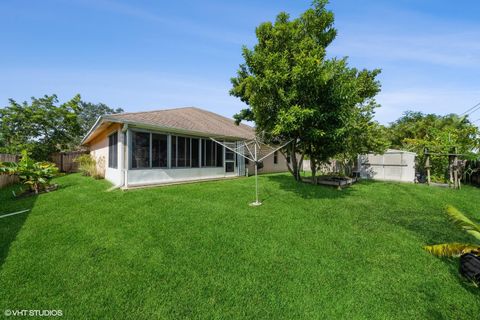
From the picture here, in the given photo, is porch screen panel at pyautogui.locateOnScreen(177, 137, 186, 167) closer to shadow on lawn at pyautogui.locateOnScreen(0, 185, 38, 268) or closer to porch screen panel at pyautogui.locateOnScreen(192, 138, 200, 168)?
porch screen panel at pyautogui.locateOnScreen(192, 138, 200, 168)

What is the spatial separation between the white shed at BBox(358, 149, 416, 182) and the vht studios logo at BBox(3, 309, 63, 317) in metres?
16.6

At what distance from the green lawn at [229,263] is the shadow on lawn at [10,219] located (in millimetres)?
42

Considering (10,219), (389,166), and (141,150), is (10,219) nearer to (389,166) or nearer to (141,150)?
(141,150)

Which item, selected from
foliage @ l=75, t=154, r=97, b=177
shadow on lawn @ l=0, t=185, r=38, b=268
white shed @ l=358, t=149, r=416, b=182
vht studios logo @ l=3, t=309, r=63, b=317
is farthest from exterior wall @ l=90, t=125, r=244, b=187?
white shed @ l=358, t=149, r=416, b=182

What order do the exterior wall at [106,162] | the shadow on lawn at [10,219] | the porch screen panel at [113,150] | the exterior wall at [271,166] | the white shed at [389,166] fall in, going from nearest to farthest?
1. the shadow on lawn at [10,219]
2. the exterior wall at [106,162]
3. the porch screen panel at [113,150]
4. the white shed at [389,166]
5. the exterior wall at [271,166]

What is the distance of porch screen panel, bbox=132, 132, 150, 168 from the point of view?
9.80 metres

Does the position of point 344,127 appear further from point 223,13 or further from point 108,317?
point 108,317

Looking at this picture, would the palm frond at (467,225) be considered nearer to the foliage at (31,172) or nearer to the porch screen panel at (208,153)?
the porch screen panel at (208,153)

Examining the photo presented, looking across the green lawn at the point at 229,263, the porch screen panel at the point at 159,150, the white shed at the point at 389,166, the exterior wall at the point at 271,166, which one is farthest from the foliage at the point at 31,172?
the white shed at the point at 389,166

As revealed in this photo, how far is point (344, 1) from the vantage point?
8.54 meters

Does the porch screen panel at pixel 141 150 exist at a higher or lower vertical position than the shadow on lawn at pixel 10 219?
higher

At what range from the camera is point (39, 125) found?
800 inches

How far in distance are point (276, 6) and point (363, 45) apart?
4470 mm

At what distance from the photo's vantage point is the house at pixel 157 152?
31.8 feet
